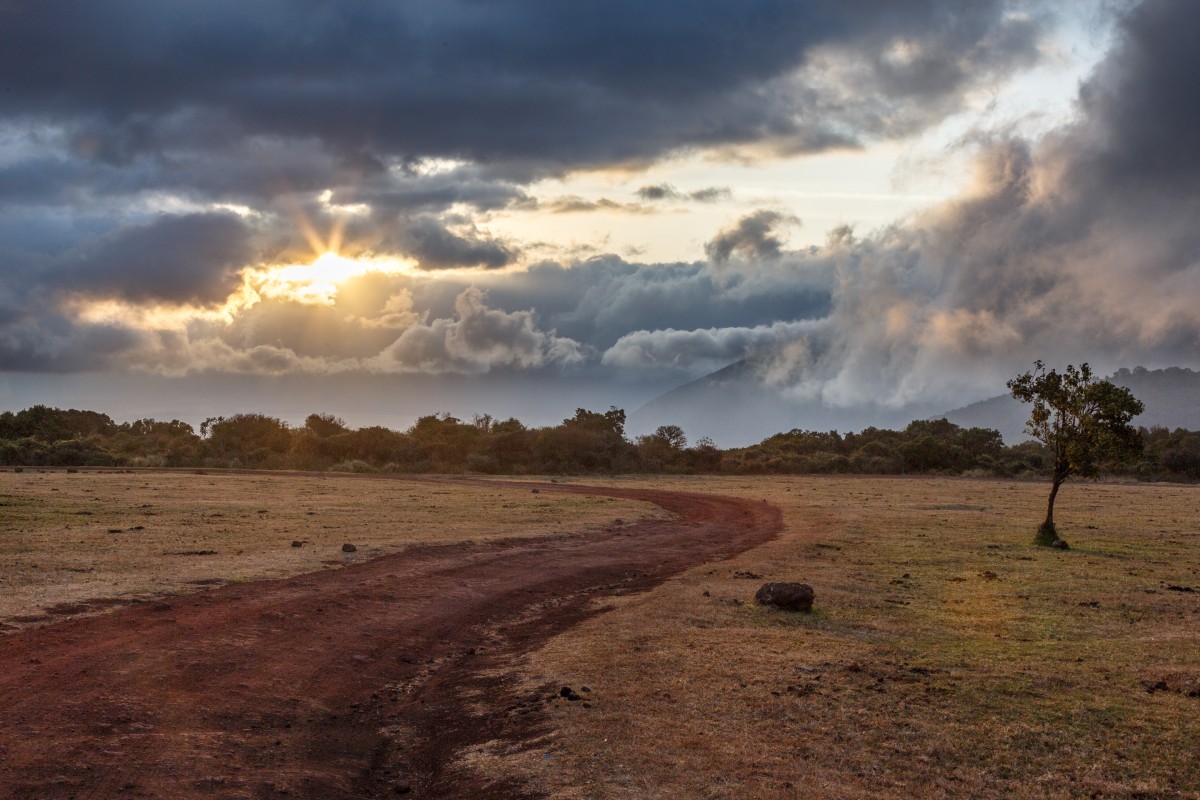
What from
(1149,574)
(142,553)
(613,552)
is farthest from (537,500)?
(1149,574)

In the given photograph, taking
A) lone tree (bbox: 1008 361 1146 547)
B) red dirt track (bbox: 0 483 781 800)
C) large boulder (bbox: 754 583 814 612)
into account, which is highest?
lone tree (bbox: 1008 361 1146 547)

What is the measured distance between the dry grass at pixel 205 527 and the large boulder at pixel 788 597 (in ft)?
37.2

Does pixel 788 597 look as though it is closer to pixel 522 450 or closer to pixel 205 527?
pixel 205 527

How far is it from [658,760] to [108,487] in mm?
48043

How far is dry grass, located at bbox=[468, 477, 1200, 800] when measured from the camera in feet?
30.5

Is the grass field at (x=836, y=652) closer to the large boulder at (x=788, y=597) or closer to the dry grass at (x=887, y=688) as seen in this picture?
the dry grass at (x=887, y=688)

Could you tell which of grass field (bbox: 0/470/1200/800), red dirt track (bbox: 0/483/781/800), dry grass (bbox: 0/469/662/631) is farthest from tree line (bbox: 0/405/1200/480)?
red dirt track (bbox: 0/483/781/800)

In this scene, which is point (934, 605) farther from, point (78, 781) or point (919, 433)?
point (919, 433)

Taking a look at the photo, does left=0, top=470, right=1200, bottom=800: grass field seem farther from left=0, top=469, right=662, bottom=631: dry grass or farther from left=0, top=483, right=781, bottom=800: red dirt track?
left=0, top=483, right=781, bottom=800: red dirt track

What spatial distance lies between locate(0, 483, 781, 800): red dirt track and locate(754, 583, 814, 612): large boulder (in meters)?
3.71

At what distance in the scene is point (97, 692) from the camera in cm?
1168

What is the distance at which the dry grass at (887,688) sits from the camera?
930 centimetres

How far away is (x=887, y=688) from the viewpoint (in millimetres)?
12211

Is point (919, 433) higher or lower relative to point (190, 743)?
higher
